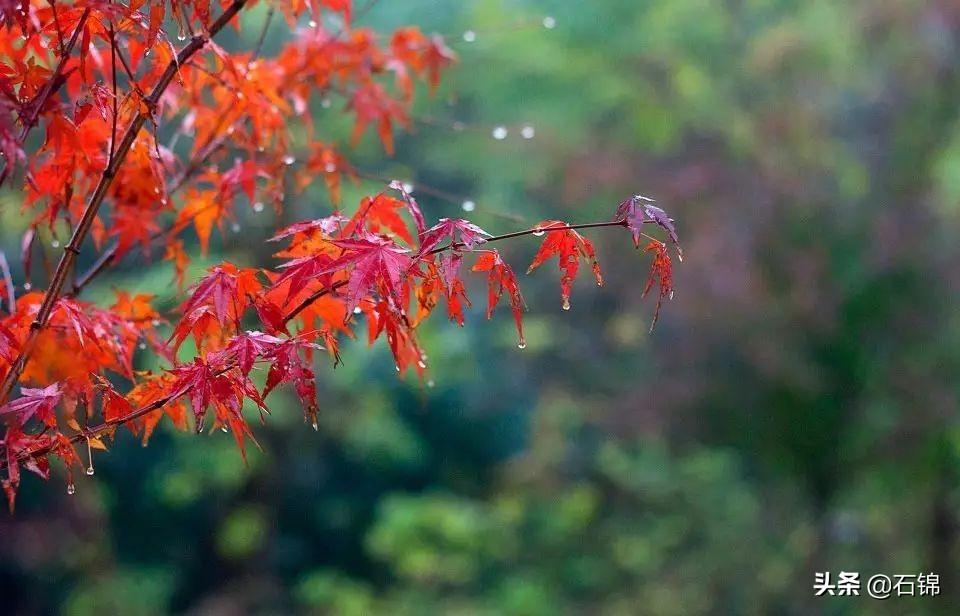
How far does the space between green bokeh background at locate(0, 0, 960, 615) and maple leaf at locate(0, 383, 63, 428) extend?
252 cm

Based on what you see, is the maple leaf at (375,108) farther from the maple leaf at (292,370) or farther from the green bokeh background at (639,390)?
the green bokeh background at (639,390)

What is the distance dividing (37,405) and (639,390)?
3.27m

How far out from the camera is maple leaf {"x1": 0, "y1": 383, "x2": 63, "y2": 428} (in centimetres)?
113

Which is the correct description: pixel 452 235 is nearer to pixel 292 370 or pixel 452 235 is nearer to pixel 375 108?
pixel 292 370

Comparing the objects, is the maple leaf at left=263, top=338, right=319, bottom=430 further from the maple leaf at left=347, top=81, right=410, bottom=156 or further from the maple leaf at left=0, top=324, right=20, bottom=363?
the maple leaf at left=347, top=81, right=410, bottom=156

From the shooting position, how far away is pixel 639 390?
4.17 metres

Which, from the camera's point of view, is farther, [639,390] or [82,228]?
[639,390]

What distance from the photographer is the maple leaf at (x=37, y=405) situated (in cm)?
113

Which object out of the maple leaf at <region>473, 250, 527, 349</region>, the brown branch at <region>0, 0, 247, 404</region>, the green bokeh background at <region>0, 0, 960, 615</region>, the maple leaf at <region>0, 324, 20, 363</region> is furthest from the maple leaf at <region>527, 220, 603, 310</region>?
the green bokeh background at <region>0, 0, 960, 615</region>

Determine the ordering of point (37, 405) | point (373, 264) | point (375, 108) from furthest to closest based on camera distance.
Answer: point (375, 108) → point (37, 405) → point (373, 264)

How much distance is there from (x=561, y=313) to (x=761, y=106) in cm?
132

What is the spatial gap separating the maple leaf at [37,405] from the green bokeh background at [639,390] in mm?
2525

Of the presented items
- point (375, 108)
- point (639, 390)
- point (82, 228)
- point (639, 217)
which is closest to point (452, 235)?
point (639, 217)

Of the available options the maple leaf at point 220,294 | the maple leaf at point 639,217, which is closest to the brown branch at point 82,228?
the maple leaf at point 220,294
